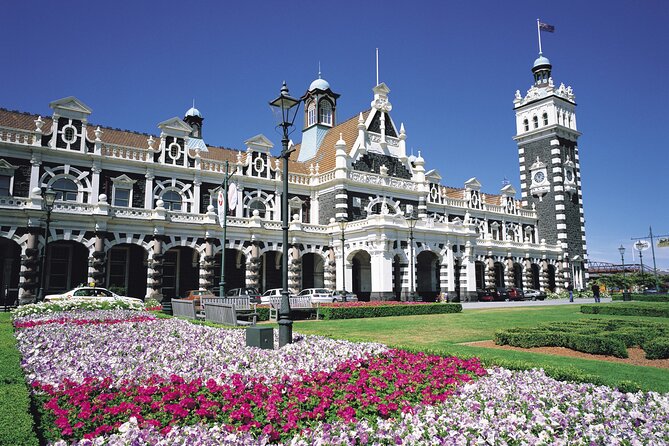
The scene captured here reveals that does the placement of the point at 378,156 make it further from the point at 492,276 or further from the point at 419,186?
the point at 492,276

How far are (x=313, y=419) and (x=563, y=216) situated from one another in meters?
65.0

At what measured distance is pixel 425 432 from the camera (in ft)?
19.9

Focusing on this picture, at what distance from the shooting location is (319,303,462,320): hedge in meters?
27.0

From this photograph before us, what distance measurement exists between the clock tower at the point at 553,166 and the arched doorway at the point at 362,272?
32.2m

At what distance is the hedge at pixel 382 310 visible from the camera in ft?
88.4

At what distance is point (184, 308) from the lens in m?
24.4

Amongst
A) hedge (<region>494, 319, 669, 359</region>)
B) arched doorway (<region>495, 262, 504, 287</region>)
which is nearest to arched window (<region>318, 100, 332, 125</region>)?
arched doorway (<region>495, 262, 504, 287</region>)

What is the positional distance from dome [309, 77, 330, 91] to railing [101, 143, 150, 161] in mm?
23102

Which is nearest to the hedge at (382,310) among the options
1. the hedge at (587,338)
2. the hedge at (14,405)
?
the hedge at (587,338)

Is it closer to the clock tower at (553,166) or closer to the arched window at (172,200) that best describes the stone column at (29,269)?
the arched window at (172,200)

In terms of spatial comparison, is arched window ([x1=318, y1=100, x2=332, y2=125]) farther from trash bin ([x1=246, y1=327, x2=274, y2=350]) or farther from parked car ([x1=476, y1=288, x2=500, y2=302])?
trash bin ([x1=246, y1=327, x2=274, y2=350])

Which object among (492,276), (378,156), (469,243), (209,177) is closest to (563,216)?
(492,276)

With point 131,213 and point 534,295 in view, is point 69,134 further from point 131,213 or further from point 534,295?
point 534,295

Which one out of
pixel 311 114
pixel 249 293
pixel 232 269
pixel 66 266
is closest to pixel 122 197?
pixel 66 266
